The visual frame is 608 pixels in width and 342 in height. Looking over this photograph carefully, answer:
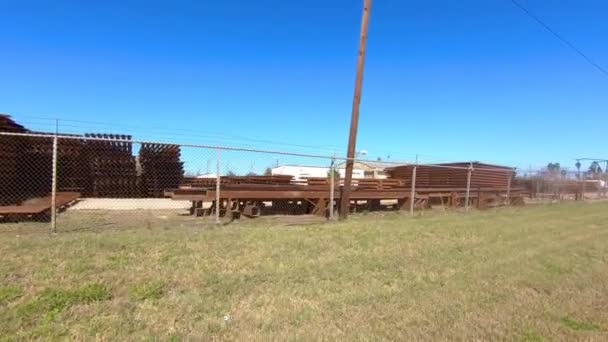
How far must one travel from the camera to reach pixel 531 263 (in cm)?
733

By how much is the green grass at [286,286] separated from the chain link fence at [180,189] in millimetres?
2487

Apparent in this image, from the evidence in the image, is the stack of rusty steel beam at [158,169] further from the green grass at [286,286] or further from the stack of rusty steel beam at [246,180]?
the green grass at [286,286]

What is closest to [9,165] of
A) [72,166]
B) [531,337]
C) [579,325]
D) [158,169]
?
[72,166]

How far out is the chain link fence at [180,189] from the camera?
11.3m

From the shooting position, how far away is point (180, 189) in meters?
12.5

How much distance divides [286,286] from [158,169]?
16469mm

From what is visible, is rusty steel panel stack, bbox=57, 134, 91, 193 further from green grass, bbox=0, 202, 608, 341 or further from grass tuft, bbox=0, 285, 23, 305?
grass tuft, bbox=0, 285, 23, 305

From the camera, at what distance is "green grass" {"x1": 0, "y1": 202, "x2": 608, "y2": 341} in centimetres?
419

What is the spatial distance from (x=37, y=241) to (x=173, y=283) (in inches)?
101

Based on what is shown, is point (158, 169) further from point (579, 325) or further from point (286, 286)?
point (579, 325)

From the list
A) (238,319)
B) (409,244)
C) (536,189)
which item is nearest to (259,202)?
(409,244)

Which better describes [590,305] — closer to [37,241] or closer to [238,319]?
[238,319]

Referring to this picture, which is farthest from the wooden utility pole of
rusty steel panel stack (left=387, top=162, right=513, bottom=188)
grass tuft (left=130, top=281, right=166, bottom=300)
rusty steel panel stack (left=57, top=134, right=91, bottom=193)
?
rusty steel panel stack (left=57, top=134, right=91, bottom=193)

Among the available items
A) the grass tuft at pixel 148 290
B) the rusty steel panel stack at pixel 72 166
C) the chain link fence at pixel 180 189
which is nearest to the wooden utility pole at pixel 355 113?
the chain link fence at pixel 180 189
